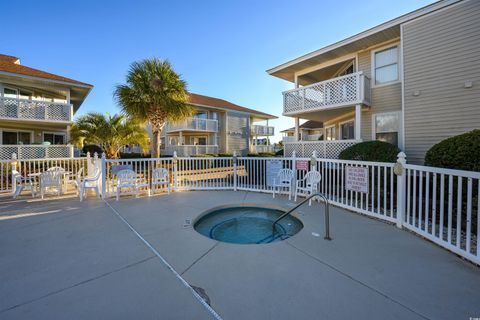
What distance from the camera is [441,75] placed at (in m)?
7.50

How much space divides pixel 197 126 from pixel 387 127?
54.9 ft

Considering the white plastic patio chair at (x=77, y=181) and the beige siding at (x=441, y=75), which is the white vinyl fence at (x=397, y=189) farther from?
the beige siding at (x=441, y=75)

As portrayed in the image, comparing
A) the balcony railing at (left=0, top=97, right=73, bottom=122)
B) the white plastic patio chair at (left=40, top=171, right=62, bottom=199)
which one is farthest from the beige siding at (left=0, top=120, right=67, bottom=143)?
the white plastic patio chair at (left=40, top=171, right=62, bottom=199)

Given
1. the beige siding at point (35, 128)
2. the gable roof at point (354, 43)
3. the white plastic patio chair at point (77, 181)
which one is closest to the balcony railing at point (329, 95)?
the gable roof at point (354, 43)

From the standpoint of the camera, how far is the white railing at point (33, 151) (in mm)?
12531

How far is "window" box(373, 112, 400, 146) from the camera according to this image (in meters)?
9.05

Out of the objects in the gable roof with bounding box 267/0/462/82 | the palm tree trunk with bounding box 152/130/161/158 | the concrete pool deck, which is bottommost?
the concrete pool deck

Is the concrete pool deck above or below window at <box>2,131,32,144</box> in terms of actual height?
below

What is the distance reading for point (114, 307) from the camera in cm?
221

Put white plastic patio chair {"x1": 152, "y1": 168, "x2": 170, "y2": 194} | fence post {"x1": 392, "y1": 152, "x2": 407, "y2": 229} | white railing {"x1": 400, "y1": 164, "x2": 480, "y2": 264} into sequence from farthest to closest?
white plastic patio chair {"x1": 152, "y1": 168, "x2": 170, "y2": 194} → fence post {"x1": 392, "y1": 152, "x2": 407, "y2": 229} → white railing {"x1": 400, "y1": 164, "x2": 480, "y2": 264}

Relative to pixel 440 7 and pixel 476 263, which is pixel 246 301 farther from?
pixel 440 7

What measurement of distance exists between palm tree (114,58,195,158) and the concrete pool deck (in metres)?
6.19

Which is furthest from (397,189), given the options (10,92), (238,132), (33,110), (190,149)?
(238,132)

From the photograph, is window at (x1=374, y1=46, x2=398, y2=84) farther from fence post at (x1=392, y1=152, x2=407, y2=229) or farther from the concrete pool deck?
the concrete pool deck
